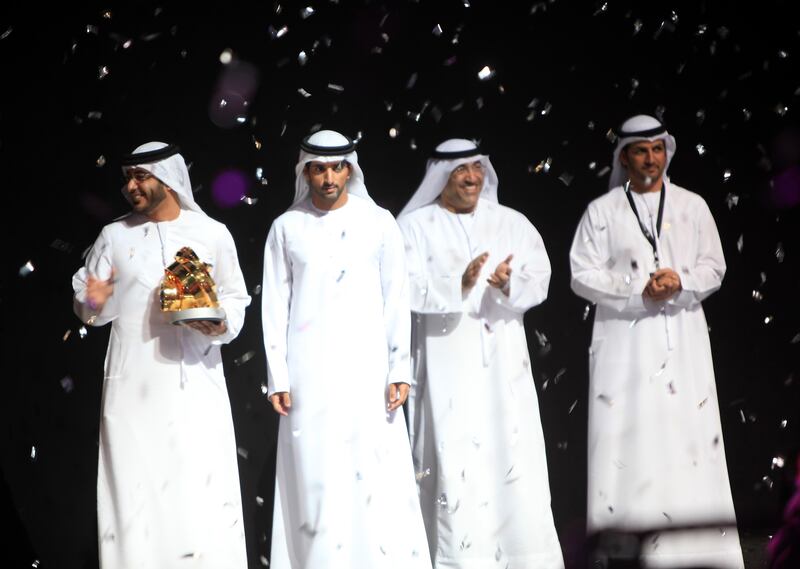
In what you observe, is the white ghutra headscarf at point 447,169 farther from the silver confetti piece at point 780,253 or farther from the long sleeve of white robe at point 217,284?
the silver confetti piece at point 780,253

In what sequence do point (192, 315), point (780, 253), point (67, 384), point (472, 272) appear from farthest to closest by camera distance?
point (780, 253), point (67, 384), point (472, 272), point (192, 315)

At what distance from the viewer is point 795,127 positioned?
268 inches

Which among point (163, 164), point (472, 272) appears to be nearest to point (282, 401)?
point (472, 272)

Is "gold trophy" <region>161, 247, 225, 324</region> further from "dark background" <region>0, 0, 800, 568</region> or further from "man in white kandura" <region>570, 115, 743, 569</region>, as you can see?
"man in white kandura" <region>570, 115, 743, 569</region>

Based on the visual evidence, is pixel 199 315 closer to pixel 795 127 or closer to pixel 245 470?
pixel 245 470

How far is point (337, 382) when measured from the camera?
5.48 meters

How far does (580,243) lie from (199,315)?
1932mm

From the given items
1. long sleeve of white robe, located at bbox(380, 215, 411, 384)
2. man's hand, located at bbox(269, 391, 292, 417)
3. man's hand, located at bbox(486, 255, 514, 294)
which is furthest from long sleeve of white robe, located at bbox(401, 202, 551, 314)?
man's hand, located at bbox(269, 391, 292, 417)

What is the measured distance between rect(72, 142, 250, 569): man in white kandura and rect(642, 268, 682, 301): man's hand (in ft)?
5.83

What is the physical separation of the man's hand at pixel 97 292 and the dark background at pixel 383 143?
639 millimetres

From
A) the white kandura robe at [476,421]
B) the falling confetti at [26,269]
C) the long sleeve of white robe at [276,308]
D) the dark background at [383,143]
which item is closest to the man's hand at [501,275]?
the white kandura robe at [476,421]

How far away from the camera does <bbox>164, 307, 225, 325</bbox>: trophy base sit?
16.8 ft

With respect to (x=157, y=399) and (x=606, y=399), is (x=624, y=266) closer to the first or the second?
(x=606, y=399)

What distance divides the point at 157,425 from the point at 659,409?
224 cm
